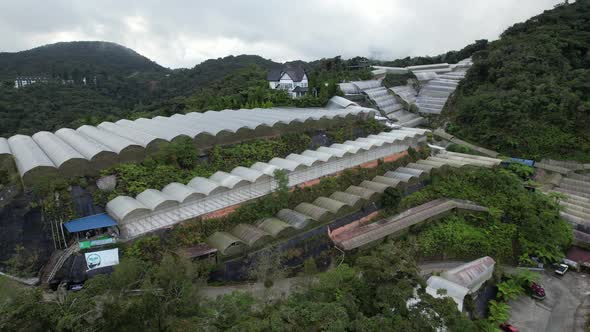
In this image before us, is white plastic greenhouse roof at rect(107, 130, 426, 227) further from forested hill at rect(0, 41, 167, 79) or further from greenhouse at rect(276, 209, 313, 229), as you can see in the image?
forested hill at rect(0, 41, 167, 79)

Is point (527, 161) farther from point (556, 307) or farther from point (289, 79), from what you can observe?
point (289, 79)

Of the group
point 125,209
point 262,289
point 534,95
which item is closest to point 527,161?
point 534,95

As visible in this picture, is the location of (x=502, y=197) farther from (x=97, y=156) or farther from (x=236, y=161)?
(x=97, y=156)

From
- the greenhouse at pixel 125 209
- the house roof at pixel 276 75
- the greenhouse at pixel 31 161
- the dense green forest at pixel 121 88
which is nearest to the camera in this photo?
the greenhouse at pixel 125 209

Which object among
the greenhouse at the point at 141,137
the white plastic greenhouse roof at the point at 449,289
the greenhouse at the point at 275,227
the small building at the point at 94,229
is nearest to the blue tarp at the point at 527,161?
the white plastic greenhouse roof at the point at 449,289

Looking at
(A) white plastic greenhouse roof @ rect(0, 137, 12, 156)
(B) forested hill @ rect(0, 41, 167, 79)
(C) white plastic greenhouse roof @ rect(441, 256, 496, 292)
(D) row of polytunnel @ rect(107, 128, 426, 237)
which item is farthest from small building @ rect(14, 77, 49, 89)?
(C) white plastic greenhouse roof @ rect(441, 256, 496, 292)

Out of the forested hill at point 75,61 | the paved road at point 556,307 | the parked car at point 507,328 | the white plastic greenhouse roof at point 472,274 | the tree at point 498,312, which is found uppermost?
the forested hill at point 75,61

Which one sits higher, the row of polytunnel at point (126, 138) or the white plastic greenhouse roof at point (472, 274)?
the row of polytunnel at point (126, 138)

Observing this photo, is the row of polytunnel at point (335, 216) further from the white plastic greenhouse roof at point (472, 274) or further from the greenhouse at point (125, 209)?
the white plastic greenhouse roof at point (472, 274)
